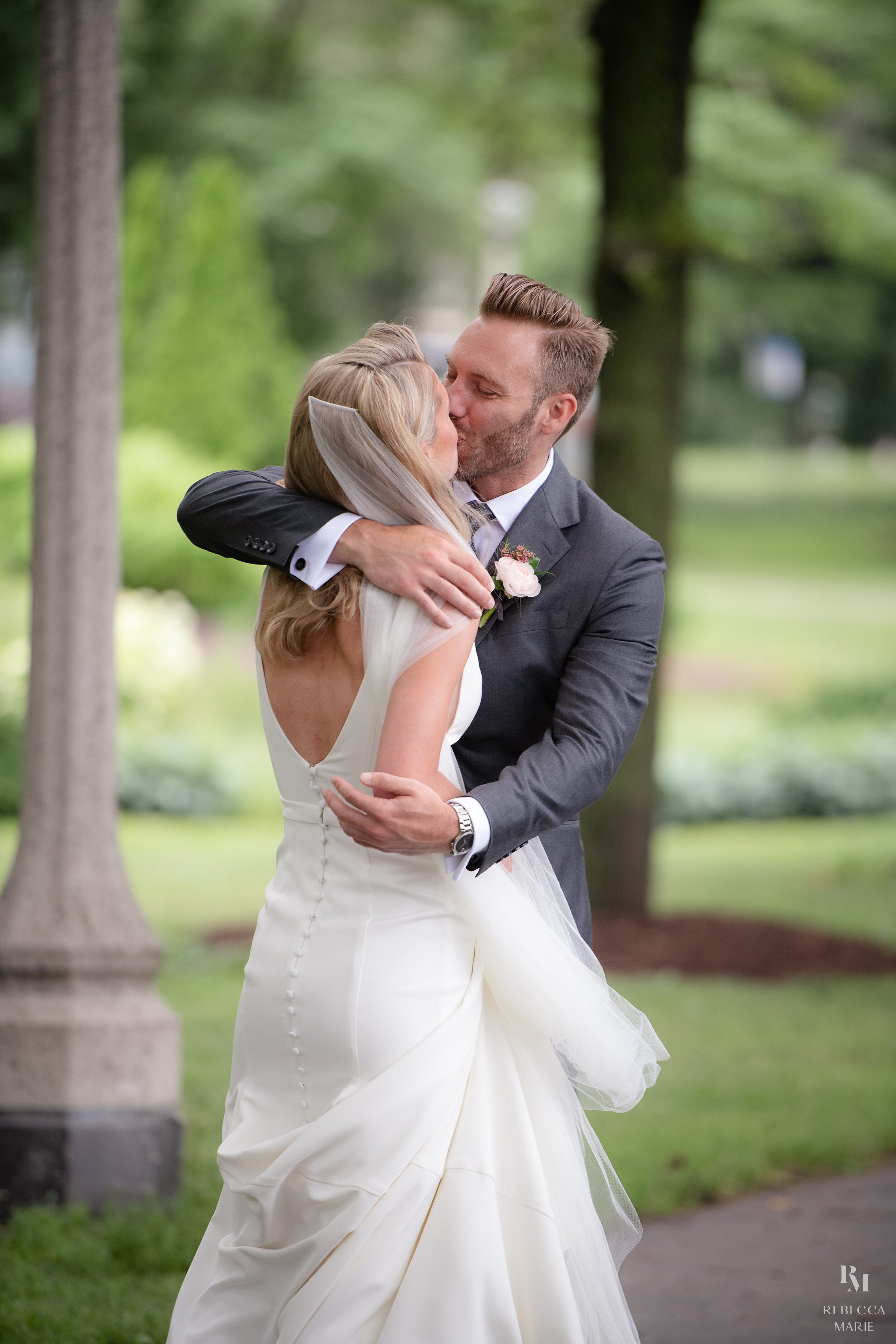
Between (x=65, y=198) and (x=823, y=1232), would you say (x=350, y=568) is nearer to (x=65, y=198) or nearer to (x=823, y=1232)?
(x=65, y=198)

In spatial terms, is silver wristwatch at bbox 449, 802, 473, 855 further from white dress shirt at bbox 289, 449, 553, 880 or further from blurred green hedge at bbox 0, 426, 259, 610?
blurred green hedge at bbox 0, 426, 259, 610

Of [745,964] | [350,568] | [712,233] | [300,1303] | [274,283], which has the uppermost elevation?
[274,283]

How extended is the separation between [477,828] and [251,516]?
0.79 m

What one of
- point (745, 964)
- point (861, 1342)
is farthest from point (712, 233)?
point (861, 1342)

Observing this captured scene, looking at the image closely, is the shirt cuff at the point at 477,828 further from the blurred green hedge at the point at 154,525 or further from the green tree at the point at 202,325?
the green tree at the point at 202,325

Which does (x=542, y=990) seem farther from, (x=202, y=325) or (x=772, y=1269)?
(x=202, y=325)

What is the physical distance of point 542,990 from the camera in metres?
2.64

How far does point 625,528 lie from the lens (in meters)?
3.03

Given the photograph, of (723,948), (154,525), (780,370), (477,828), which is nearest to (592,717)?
(477,828)

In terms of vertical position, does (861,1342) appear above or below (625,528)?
below

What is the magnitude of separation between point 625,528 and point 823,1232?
2845 millimetres

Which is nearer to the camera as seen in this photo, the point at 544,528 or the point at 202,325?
the point at 544,528

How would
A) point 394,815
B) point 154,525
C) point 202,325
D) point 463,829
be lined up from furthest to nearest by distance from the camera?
point 202,325
point 154,525
point 463,829
point 394,815

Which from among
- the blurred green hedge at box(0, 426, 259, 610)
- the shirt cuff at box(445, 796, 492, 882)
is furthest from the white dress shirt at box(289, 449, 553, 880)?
the blurred green hedge at box(0, 426, 259, 610)
